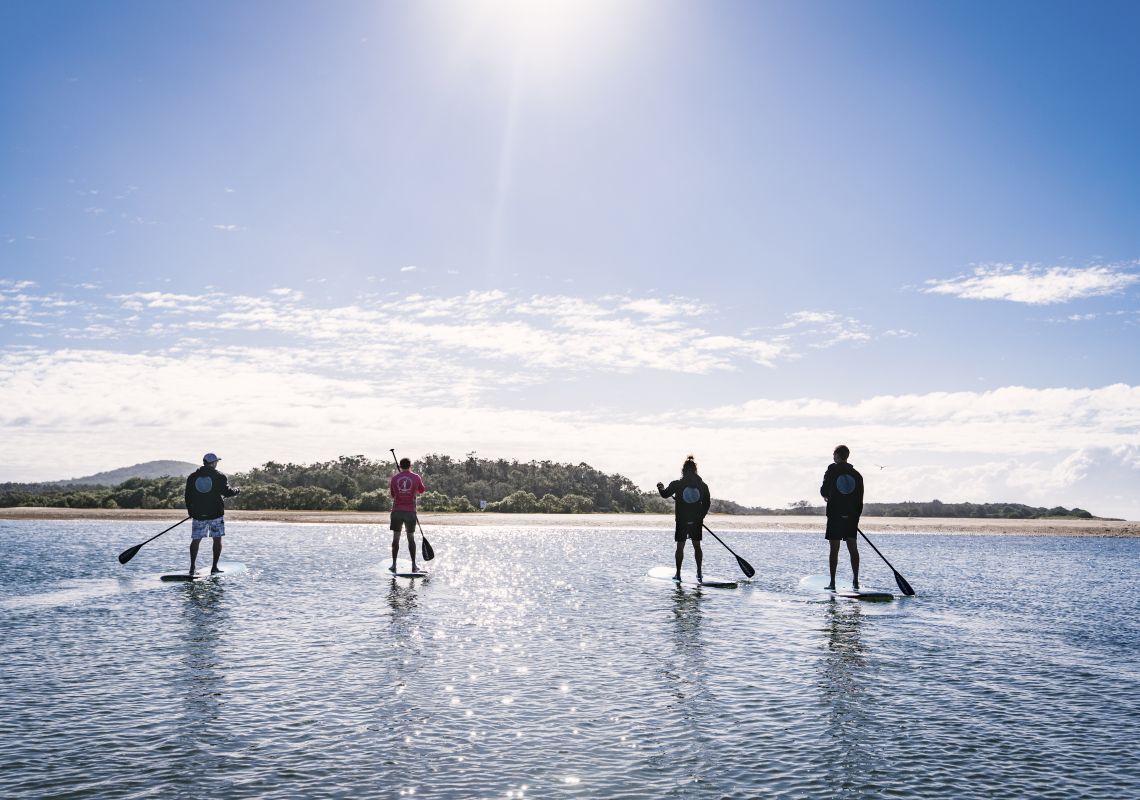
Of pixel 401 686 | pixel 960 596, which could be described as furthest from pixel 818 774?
pixel 960 596

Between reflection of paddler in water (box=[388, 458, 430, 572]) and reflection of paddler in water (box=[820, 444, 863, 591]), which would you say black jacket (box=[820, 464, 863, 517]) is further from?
reflection of paddler in water (box=[388, 458, 430, 572])

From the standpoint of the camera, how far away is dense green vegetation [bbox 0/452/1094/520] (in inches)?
2665

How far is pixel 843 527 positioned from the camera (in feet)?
57.8

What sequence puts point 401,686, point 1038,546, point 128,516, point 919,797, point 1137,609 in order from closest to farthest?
point 919,797, point 401,686, point 1137,609, point 1038,546, point 128,516

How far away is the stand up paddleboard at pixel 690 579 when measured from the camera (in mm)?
18594

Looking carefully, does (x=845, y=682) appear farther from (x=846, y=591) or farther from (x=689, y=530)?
(x=689, y=530)

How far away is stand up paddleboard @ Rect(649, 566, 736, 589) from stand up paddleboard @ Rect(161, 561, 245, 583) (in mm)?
10319

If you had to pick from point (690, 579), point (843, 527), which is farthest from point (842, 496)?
point (690, 579)

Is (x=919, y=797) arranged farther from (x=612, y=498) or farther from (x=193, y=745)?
(x=612, y=498)

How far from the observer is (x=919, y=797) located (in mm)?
5914

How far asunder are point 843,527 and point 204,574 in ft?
48.5

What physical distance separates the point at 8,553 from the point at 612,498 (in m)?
55.2

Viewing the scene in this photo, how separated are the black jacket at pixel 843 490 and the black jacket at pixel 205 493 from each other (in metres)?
13.5

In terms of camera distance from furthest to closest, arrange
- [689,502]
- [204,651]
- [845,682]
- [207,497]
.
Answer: [207,497], [689,502], [204,651], [845,682]
